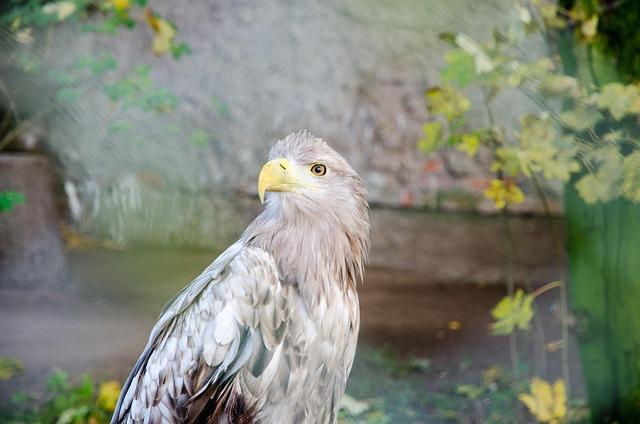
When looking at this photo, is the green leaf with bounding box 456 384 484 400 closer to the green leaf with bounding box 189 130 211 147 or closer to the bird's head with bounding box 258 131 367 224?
the bird's head with bounding box 258 131 367 224

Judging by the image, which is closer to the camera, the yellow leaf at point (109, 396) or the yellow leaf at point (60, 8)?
the yellow leaf at point (109, 396)

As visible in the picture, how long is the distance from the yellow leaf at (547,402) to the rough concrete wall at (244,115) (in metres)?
1.56

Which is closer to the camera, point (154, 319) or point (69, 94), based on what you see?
point (154, 319)

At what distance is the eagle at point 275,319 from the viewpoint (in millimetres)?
1747

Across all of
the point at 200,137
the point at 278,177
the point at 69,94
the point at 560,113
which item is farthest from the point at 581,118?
the point at 69,94

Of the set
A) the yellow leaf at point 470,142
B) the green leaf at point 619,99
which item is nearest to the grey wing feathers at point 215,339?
the yellow leaf at point 470,142

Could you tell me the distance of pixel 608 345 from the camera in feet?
8.34

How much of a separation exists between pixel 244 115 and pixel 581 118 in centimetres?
199

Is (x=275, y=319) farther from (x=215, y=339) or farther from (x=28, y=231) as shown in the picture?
(x=28, y=231)

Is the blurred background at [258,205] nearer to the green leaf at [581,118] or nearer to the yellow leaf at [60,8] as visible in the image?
the yellow leaf at [60,8]

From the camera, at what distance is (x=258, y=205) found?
12.9 feet

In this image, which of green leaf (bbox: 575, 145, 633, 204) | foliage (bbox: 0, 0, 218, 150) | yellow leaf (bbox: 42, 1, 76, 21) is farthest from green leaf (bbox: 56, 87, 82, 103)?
green leaf (bbox: 575, 145, 633, 204)

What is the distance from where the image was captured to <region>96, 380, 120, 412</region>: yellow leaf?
9.13ft

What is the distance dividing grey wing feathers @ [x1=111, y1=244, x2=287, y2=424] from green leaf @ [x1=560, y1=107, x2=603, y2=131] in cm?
102
